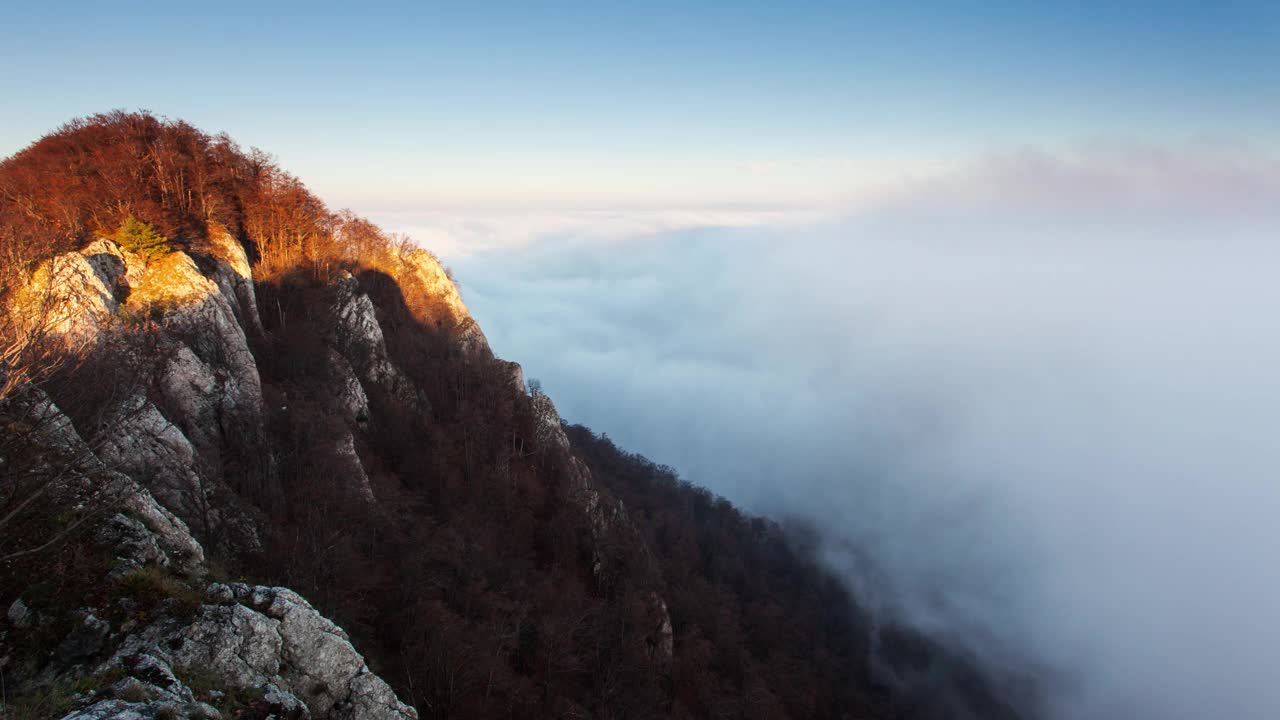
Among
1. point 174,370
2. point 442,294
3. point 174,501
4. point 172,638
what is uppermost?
point 442,294

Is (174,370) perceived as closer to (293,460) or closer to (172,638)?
(293,460)

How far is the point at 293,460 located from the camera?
22.3 m

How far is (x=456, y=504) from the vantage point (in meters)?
31.7

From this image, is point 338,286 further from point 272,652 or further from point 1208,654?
point 1208,654

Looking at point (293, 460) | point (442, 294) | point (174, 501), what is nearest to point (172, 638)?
point (174, 501)

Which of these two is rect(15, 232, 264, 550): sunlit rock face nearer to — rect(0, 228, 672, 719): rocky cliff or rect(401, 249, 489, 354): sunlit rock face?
rect(0, 228, 672, 719): rocky cliff

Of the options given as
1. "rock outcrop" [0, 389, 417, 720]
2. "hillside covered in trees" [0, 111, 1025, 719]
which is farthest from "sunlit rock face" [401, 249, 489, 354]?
"rock outcrop" [0, 389, 417, 720]

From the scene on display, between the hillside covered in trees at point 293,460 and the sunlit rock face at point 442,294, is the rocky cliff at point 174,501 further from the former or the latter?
the sunlit rock face at point 442,294

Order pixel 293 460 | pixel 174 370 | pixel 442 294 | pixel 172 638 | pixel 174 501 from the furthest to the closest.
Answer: pixel 442 294
pixel 293 460
pixel 174 370
pixel 174 501
pixel 172 638

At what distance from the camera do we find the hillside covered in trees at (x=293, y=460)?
9.84 meters

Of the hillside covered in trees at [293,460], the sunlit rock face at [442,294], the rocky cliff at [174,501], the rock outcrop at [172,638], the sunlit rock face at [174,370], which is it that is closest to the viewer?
the rock outcrop at [172,638]

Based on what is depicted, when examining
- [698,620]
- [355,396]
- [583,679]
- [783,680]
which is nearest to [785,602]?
[783,680]

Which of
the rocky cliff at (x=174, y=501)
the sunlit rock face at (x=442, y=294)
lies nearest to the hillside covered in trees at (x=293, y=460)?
the rocky cliff at (x=174, y=501)

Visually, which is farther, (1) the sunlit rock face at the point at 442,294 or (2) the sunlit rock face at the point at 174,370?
(1) the sunlit rock face at the point at 442,294
